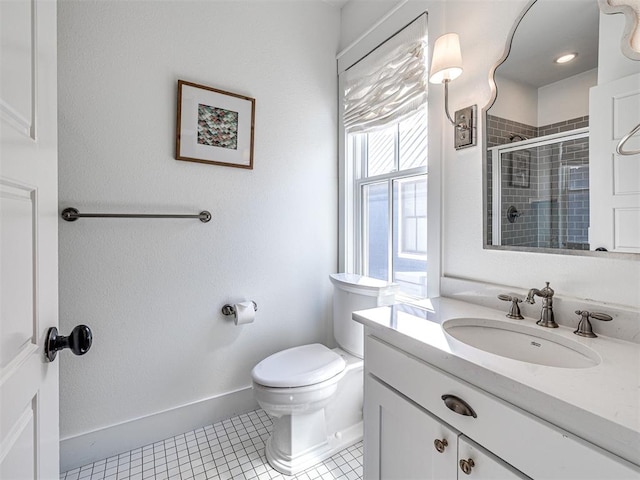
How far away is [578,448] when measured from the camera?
1.76ft

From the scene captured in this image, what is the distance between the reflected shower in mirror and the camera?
3.06 feet

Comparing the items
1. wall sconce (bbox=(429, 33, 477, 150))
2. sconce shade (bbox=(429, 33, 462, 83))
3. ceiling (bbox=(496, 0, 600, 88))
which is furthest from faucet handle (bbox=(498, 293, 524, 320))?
sconce shade (bbox=(429, 33, 462, 83))

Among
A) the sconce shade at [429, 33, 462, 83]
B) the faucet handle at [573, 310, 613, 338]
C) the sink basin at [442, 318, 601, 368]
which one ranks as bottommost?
the sink basin at [442, 318, 601, 368]

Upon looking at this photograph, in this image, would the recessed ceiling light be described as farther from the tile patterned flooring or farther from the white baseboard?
the white baseboard

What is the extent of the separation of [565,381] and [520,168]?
787 mm

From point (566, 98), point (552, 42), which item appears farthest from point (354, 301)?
point (552, 42)

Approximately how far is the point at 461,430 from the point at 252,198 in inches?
A: 57.8

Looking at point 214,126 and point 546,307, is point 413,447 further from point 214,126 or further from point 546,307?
point 214,126

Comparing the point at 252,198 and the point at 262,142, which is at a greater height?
the point at 262,142

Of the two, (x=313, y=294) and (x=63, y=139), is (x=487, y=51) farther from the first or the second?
(x=63, y=139)

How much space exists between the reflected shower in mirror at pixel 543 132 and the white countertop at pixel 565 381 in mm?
346

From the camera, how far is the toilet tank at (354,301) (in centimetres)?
157

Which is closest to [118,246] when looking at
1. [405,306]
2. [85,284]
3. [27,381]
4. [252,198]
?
[85,284]

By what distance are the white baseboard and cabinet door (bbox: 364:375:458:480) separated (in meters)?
0.98
